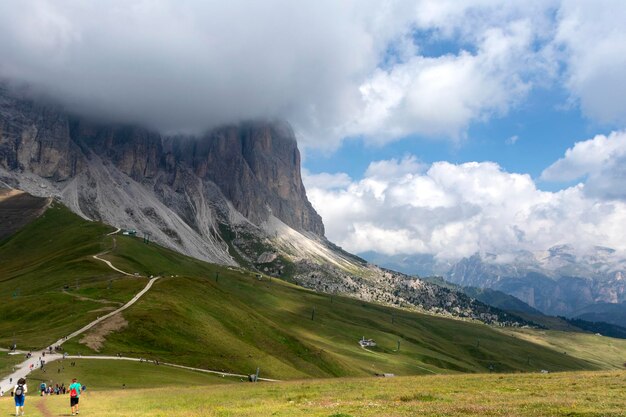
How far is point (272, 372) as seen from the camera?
333ft

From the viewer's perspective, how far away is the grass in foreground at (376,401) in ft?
102

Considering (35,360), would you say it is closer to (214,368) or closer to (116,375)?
(116,375)

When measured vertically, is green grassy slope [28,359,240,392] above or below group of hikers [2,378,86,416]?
below

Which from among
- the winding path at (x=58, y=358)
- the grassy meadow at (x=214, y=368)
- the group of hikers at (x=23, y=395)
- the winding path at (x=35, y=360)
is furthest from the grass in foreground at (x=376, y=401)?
the winding path at (x=58, y=358)

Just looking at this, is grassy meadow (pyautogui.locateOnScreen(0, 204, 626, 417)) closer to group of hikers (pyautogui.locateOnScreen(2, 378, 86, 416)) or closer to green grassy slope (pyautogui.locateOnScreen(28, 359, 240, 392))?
green grassy slope (pyautogui.locateOnScreen(28, 359, 240, 392))

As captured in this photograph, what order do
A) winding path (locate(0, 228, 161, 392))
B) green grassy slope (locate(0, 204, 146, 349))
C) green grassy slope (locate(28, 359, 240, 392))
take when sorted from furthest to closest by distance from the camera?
green grassy slope (locate(0, 204, 146, 349)) < green grassy slope (locate(28, 359, 240, 392)) < winding path (locate(0, 228, 161, 392))

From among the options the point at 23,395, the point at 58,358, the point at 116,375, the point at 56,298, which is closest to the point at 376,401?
the point at 23,395

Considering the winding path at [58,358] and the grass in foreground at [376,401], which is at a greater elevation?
the grass in foreground at [376,401]

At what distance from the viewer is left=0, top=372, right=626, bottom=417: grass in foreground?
31.0 m

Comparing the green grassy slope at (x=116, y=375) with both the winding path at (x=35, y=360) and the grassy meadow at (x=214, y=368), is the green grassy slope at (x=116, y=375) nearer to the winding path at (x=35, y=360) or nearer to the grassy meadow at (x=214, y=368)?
the grassy meadow at (x=214, y=368)

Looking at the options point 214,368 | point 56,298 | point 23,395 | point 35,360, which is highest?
point 23,395

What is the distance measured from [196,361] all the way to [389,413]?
72.2m

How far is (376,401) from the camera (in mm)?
39031

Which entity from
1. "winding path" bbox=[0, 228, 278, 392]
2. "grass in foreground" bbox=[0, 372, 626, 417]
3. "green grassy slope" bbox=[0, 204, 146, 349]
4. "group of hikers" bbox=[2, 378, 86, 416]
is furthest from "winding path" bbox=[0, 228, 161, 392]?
"group of hikers" bbox=[2, 378, 86, 416]
